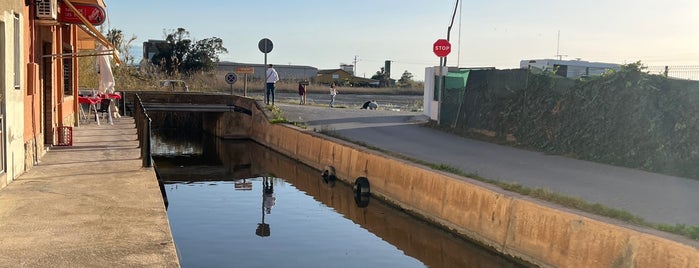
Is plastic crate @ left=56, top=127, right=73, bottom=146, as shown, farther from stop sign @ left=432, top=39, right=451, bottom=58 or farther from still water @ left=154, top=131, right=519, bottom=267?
stop sign @ left=432, top=39, right=451, bottom=58

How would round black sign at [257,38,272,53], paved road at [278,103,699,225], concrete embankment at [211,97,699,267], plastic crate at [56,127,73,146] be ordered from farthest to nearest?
round black sign at [257,38,272,53] < plastic crate at [56,127,73,146] < paved road at [278,103,699,225] < concrete embankment at [211,97,699,267]

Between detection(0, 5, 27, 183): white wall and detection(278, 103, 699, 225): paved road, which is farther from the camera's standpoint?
detection(278, 103, 699, 225): paved road

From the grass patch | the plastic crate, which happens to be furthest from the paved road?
the plastic crate

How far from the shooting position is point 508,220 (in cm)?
878

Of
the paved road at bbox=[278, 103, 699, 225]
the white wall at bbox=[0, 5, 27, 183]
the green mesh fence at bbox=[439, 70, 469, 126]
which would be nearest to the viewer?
the white wall at bbox=[0, 5, 27, 183]

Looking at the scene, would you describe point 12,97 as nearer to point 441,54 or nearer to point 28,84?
point 28,84

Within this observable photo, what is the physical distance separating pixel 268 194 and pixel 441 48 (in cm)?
851

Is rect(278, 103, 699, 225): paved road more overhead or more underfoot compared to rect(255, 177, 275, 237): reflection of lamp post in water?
more overhead

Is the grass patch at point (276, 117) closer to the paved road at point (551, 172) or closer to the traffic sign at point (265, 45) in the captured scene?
the paved road at point (551, 172)

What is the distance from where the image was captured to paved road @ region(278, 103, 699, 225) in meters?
8.85

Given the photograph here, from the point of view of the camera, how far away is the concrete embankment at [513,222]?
21.5ft

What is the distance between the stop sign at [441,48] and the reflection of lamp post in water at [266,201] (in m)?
7.02

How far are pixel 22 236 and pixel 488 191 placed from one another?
585 centimetres

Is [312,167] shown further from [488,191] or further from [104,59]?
[488,191]
